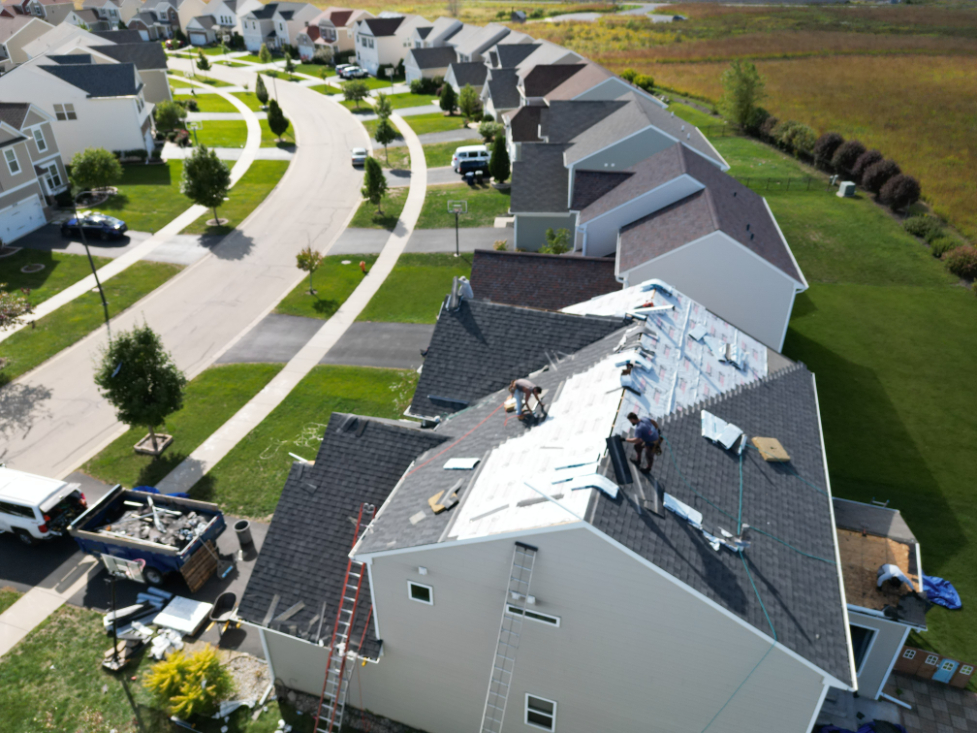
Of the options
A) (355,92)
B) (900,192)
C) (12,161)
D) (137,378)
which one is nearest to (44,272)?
(12,161)

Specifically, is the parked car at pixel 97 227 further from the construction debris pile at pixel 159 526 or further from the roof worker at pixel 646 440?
the roof worker at pixel 646 440

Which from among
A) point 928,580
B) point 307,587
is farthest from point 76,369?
point 928,580

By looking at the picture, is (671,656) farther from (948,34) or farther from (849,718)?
(948,34)

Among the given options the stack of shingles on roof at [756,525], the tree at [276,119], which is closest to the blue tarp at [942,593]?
the stack of shingles on roof at [756,525]

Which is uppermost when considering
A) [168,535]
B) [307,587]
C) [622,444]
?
[622,444]

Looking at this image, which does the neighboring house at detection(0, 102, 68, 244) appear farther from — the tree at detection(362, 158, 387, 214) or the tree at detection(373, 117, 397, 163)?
the tree at detection(373, 117, 397, 163)

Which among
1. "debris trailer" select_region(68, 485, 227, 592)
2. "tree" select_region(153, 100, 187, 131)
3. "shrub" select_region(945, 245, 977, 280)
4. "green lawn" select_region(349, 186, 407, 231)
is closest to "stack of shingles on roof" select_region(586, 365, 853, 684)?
"debris trailer" select_region(68, 485, 227, 592)
